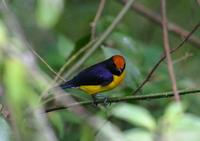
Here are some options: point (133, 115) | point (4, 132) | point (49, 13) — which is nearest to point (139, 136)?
point (133, 115)

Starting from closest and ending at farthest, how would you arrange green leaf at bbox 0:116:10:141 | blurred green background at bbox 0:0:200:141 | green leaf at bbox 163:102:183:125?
blurred green background at bbox 0:0:200:141, green leaf at bbox 163:102:183:125, green leaf at bbox 0:116:10:141

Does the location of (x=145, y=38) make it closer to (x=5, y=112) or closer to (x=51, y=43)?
(x=51, y=43)

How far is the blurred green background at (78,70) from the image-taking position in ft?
3.84

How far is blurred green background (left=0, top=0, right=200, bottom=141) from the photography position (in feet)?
3.84

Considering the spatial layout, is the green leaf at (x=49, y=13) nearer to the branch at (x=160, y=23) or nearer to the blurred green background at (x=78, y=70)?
the blurred green background at (x=78, y=70)

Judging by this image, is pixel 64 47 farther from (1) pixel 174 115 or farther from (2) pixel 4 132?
(1) pixel 174 115

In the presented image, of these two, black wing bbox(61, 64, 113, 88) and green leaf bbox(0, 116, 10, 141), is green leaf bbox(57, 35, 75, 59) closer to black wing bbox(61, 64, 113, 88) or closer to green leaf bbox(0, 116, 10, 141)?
black wing bbox(61, 64, 113, 88)

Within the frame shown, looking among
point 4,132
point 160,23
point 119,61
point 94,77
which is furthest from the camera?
point 160,23

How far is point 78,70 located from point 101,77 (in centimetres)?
19

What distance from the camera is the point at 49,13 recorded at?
120 centimetres

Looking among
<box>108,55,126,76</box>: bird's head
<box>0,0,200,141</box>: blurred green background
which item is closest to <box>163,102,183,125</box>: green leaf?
<box>0,0,200,141</box>: blurred green background

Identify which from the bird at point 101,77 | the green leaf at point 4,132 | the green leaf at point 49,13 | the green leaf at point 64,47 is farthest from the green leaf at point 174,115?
the green leaf at point 64,47

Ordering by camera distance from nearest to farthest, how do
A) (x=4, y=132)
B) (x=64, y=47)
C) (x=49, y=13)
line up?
(x=49, y=13), (x=4, y=132), (x=64, y=47)

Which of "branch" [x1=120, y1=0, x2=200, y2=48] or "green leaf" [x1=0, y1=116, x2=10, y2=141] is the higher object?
"branch" [x1=120, y1=0, x2=200, y2=48]
